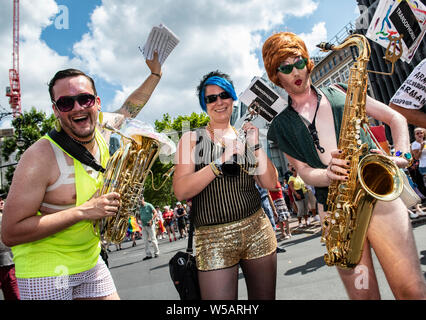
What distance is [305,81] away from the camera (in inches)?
84.3

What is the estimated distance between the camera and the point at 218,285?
76.7 inches

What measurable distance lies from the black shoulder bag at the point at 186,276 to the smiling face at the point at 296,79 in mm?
1344

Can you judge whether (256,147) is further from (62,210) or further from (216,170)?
(62,210)

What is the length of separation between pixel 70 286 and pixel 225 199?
1.19 metres

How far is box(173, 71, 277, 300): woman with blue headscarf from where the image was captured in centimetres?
201

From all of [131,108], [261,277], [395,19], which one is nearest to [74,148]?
[131,108]

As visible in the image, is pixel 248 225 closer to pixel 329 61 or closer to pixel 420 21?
pixel 420 21

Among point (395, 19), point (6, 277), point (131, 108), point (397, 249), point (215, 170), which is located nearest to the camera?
point (397, 249)

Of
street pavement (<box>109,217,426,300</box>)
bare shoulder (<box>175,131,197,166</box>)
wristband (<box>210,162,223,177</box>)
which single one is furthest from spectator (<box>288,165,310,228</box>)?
wristband (<box>210,162,223,177</box>)

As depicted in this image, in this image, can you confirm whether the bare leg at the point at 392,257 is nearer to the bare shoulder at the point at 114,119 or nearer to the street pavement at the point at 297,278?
the street pavement at the point at 297,278

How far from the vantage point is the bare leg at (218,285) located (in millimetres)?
1930
